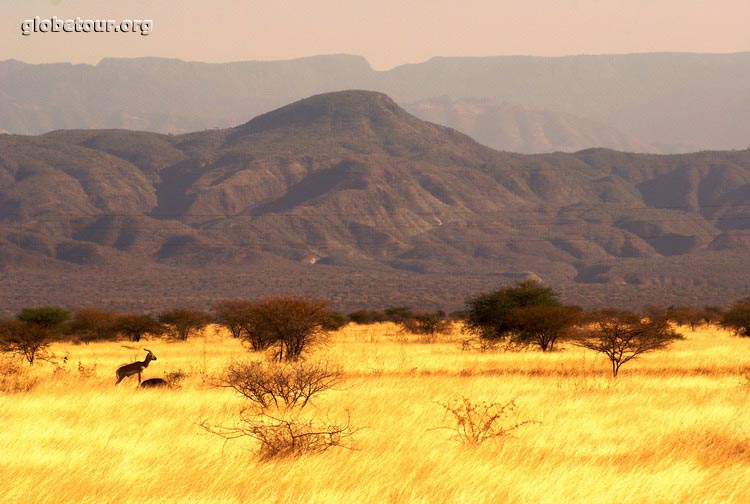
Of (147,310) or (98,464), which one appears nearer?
(98,464)

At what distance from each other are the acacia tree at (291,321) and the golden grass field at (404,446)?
237 inches

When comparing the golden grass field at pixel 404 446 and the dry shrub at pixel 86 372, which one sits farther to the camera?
the dry shrub at pixel 86 372

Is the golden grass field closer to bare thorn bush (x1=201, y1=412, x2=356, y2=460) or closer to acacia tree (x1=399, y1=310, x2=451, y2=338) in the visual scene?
bare thorn bush (x1=201, y1=412, x2=356, y2=460)

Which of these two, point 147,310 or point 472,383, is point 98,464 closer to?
point 472,383

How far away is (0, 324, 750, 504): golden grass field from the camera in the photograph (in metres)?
10.1

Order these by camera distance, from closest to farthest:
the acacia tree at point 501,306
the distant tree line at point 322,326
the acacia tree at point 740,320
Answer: the distant tree line at point 322,326, the acacia tree at point 501,306, the acacia tree at point 740,320

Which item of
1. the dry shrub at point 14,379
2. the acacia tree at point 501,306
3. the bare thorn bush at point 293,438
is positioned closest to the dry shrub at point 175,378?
the dry shrub at point 14,379

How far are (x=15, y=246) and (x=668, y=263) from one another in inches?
5143

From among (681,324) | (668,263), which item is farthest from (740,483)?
(668,263)

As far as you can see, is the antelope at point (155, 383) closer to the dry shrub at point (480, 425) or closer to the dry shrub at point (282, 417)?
the dry shrub at point (282, 417)

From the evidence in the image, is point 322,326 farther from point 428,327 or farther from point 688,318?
point 688,318

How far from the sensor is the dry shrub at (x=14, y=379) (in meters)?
19.7

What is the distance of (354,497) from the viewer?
9.78 meters

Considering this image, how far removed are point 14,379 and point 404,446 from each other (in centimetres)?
1225
